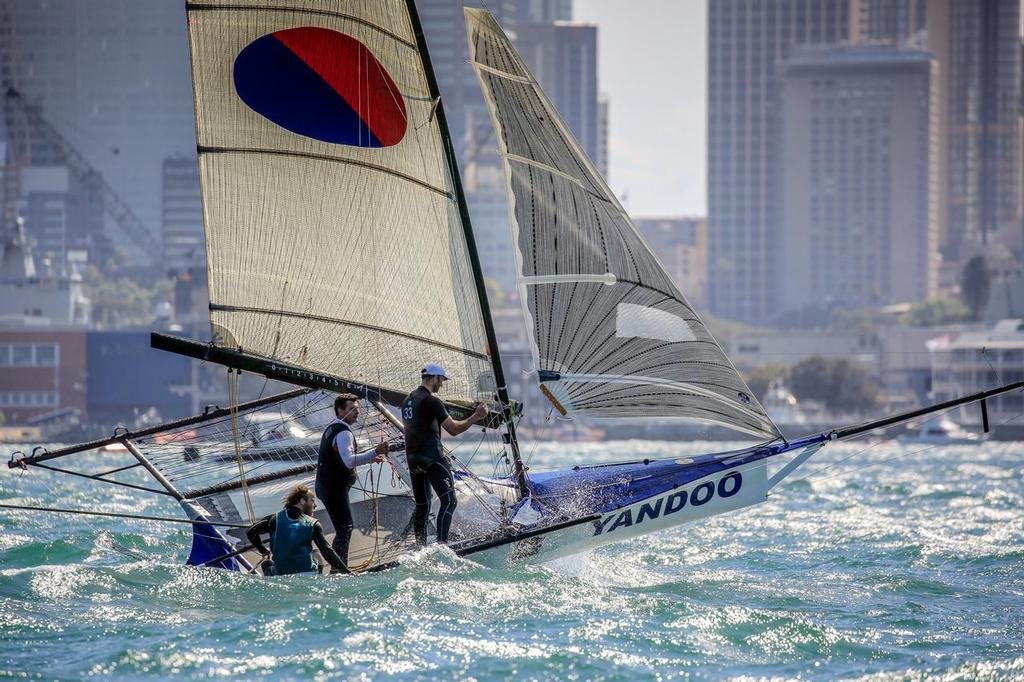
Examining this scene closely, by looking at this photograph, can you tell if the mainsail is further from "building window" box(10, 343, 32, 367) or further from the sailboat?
"building window" box(10, 343, 32, 367)

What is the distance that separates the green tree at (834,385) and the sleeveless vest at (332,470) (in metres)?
Result: 112

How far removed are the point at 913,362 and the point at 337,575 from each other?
12062cm

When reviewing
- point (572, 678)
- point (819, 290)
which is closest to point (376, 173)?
point (572, 678)

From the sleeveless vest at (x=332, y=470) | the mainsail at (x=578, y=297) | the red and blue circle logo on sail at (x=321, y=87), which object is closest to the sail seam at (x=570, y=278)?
the mainsail at (x=578, y=297)

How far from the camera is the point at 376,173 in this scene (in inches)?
585

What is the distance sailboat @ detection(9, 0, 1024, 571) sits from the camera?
14617 millimetres

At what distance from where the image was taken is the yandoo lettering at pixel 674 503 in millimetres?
14031

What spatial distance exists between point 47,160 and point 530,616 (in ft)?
594

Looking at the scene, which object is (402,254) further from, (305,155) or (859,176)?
(859,176)

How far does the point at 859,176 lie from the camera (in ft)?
642

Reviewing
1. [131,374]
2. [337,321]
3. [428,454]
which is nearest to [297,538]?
[428,454]

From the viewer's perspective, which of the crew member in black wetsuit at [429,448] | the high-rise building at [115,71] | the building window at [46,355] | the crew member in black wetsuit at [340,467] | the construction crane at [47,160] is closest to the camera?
the crew member in black wetsuit at [340,467]

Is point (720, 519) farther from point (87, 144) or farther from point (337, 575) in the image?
point (87, 144)

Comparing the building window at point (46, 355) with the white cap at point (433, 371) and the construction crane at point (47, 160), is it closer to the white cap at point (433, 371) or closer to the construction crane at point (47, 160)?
the construction crane at point (47, 160)
